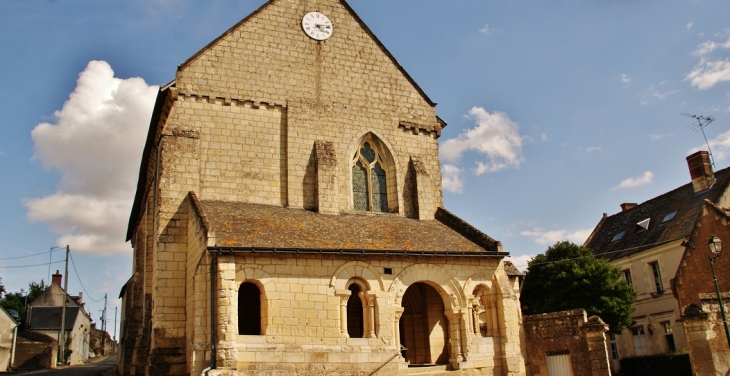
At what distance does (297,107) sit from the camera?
67.6ft

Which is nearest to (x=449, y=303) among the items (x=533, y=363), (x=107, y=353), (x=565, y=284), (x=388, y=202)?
(x=533, y=363)

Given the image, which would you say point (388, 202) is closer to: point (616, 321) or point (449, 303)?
point (449, 303)

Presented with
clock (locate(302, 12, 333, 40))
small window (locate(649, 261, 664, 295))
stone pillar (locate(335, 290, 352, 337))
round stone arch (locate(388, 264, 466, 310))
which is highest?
clock (locate(302, 12, 333, 40))

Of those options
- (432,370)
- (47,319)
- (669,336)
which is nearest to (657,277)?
(669,336)

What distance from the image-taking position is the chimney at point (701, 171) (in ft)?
104

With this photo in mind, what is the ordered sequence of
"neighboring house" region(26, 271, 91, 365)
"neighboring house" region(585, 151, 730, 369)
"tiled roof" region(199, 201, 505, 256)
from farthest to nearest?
"neighboring house" region(26, 271, 91, 365) → "neighboring house" region(585, 151, 730, 369) → "tiled roof" region(199, 201, 505, 256)

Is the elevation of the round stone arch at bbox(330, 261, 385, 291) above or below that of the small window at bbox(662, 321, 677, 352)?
above

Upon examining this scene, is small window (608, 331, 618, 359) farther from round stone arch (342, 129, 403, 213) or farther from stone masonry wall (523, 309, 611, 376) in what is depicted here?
round stone arch (342, 129, 403, 213)

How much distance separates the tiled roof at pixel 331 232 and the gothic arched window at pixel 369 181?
66 cm

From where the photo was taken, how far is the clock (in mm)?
21547

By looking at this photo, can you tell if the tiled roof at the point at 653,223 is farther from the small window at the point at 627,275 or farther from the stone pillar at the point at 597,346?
the stone pillar at the point at 597,346

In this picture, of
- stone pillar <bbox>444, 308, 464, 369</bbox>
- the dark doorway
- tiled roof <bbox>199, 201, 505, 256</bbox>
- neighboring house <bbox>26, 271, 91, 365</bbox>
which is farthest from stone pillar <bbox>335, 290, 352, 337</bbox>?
neighboring house <bbox>26, 271, 91, 365</bbox>

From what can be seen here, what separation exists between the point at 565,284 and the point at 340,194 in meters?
14.7

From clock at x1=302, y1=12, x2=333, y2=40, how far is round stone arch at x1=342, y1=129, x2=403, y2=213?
3721 millimetres
